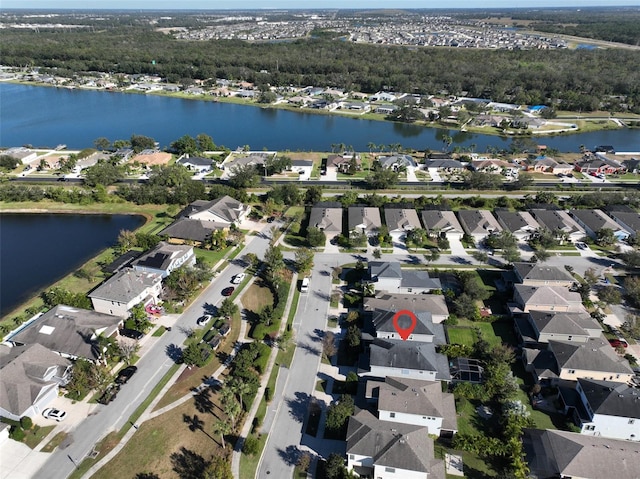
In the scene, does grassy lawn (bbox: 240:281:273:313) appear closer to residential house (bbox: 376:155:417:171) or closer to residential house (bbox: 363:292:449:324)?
residential house (bbox: 363:292:449:324)

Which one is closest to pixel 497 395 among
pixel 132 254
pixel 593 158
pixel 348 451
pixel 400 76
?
pixel 348 451

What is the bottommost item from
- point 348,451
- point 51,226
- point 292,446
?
point 51,226

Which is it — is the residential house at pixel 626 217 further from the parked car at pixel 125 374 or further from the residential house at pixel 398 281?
the parked car at pixel 125 374

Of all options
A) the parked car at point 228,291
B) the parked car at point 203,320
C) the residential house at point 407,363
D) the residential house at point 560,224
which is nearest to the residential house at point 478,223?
the residential house at point 560,224

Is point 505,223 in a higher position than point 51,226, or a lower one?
higher

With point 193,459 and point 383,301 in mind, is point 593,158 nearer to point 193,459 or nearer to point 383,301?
point 383,301

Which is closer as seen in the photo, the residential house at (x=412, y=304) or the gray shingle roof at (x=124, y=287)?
the residential house at (x=412, y=304)
